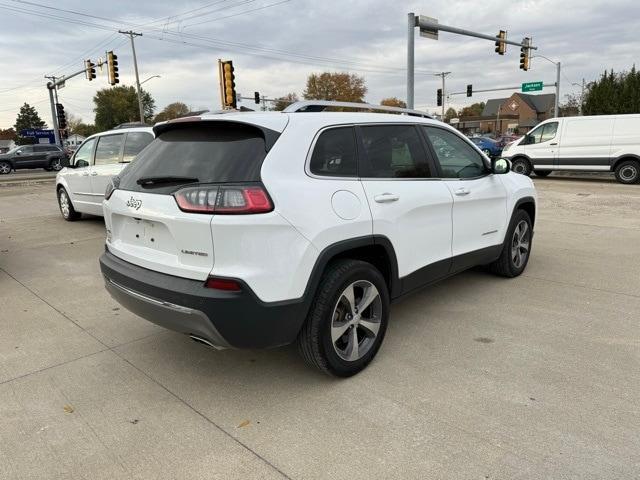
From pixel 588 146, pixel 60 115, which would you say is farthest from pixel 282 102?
pixel 588 146

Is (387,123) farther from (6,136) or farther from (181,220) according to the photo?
(6,136)

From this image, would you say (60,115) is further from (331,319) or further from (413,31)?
(331,319)

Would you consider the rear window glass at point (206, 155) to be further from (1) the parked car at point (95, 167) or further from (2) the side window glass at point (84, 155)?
(2) the side window glass at point (84, 155)

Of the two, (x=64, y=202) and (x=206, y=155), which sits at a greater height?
(x=206, y=155)

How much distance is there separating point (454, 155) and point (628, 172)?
13666 millimetres

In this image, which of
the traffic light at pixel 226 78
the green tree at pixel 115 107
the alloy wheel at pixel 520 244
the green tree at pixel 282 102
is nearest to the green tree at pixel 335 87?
the green tree at pixel 282 102

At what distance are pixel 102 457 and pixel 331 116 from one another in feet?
8.02

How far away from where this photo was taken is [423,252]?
12.7 feet

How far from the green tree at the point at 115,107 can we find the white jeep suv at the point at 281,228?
9389 cm

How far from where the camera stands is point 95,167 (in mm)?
8922

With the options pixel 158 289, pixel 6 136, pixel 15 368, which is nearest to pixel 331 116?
pixel 158 289

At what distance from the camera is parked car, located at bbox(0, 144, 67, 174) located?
31328 millimetres

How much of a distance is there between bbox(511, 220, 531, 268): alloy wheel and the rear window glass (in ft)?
11.4

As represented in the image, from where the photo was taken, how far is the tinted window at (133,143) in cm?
835
